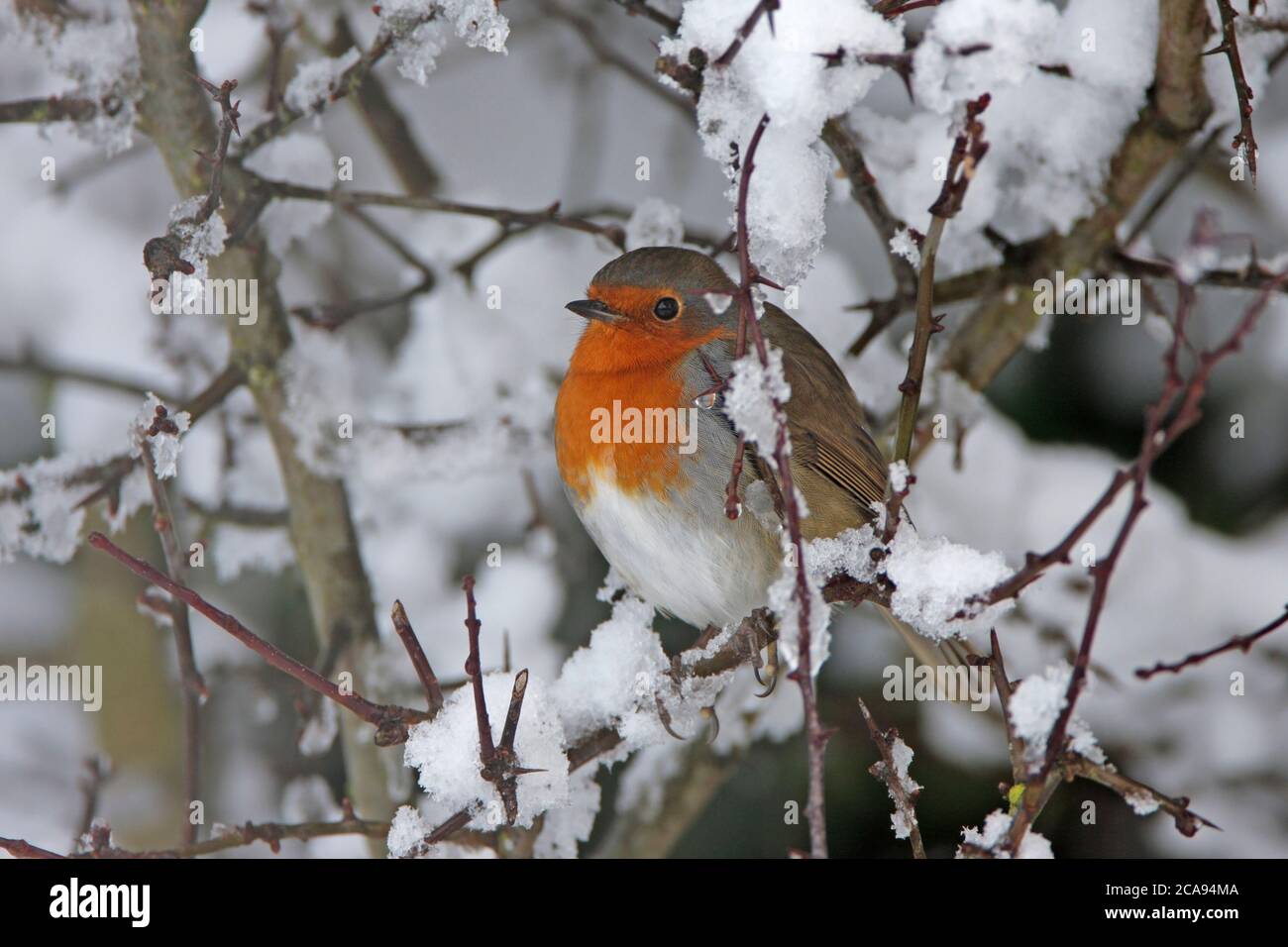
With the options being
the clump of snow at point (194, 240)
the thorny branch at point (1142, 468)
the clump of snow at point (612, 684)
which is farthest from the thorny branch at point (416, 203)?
the thorny branch at point (1142, 468)

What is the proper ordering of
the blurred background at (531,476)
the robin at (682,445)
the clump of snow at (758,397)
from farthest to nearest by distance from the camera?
the blurred background at (531,476) < the robin at (682,445) < the clump of snow at (758,397)

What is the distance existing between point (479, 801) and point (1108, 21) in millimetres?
2105

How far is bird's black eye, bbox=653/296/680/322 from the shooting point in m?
2.78

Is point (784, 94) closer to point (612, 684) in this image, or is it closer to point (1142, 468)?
point (1142, 468)

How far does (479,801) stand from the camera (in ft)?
6.47

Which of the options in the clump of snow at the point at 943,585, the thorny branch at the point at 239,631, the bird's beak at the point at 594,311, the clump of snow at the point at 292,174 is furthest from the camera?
the clump of snow at the point at 292,174

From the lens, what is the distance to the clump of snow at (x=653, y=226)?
2.88 metres

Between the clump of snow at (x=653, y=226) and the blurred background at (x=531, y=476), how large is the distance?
0.43m

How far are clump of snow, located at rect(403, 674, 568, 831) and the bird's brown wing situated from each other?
0.87 m

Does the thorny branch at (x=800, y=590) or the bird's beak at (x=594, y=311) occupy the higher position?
the bird's beak at (x=594, y=311)

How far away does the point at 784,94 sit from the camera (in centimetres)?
171

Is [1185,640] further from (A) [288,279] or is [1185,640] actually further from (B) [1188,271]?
(A) [288,279]

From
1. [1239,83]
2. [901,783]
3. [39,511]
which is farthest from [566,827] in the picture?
[1239,83]

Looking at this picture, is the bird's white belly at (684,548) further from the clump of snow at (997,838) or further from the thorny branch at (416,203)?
the clump of snow at (997,838)
